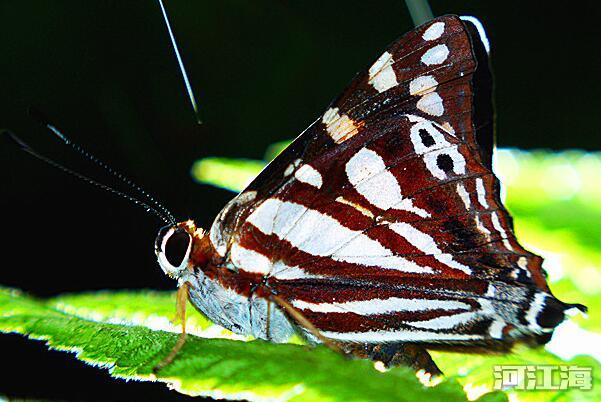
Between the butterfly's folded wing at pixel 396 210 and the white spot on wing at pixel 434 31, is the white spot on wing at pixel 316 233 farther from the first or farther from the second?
the white spot on wing at pixel 434 31

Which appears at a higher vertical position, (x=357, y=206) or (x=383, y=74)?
(x=383, y=74)

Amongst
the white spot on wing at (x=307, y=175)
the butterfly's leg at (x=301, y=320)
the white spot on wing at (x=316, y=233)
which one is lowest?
the butterfly's leg at (x=301, y=320)

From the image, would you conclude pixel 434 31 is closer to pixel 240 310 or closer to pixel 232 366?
pixel 240 310

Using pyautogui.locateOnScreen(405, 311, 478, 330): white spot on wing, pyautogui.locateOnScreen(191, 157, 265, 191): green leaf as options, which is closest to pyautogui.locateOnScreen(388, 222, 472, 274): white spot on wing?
pyautogui.locateOnScreen(405, 311, 478, 330): white spot on wing

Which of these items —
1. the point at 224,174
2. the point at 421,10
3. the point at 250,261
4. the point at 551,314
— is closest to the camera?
the point at 551,314

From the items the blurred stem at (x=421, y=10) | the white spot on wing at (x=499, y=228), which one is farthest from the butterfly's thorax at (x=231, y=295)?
the blurred stem at (x=421, y=10)

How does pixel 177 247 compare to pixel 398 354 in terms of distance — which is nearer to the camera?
pixel 398 354

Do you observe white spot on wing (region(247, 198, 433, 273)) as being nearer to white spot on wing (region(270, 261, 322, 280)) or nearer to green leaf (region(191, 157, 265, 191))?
white spot on wing (region(270, 261, 322, 280))

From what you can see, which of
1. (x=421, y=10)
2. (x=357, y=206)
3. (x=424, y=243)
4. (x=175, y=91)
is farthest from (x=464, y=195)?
(x=175, y=91)
